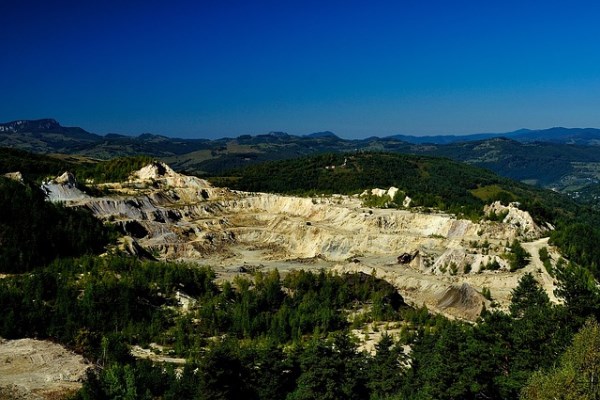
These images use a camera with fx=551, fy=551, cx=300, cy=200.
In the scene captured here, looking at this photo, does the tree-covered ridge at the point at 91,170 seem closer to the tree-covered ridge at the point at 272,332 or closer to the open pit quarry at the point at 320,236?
the open pit quarry at the point at 320,236

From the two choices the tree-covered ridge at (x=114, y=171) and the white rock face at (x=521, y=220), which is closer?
the white rock face at (x=521, y=220)

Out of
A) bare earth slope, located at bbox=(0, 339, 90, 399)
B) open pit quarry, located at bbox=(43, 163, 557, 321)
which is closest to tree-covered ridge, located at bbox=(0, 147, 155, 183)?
open pit quarry, located at bbox=(43, 163, 557, 321)

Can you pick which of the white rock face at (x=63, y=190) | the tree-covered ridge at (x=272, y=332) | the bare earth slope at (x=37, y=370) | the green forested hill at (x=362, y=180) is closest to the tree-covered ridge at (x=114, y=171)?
the white rock face at (x=63, y=190)

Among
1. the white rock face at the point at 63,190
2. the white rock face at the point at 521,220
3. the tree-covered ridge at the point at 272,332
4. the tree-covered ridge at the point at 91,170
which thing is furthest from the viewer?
the tree-covered ridge at the point at 91,170

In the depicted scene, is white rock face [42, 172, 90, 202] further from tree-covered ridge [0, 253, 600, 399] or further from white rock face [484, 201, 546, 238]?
white rock face [484, 201, 546, 238]

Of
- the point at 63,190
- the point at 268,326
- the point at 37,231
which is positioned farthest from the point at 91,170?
the point at 268,326

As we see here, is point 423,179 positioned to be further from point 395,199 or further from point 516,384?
point 516,384
